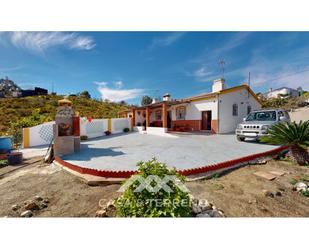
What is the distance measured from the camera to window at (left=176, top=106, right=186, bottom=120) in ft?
50.9

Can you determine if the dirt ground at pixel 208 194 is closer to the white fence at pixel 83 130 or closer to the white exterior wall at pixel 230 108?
the white fence at pixel 83 130

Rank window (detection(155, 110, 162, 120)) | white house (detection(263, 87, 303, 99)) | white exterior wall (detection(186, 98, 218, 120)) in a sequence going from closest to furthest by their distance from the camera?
white exterior wall (detection(186, 98, 218, 120)) < window (detection(155, 110, 162, 120)) < white house (detection(263, 87, 303, 99))

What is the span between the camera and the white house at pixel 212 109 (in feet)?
42.4

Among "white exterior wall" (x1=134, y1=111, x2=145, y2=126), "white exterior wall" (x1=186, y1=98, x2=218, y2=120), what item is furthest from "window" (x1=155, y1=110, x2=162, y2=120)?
"white exterior wall" (x1=186, y1=98, x2=218, y2=120)

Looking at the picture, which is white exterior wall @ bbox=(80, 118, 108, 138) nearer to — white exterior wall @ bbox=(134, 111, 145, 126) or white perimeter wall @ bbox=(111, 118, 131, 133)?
white perimeter wall @ bbox=(111, 118, 131, 133)

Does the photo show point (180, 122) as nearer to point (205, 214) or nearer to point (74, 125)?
point (74, 125)

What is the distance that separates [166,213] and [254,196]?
241cm

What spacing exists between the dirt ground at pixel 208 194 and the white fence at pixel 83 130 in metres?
7.20

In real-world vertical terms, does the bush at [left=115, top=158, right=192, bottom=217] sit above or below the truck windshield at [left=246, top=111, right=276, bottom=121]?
below

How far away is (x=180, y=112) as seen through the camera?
15.9 metres

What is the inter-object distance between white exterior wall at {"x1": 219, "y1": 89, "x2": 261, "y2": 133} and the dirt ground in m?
8.50

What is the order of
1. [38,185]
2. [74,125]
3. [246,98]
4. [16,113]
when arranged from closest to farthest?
[38,185], [74,125], [246,98], [16,113]
